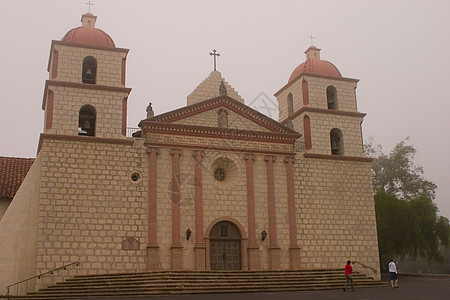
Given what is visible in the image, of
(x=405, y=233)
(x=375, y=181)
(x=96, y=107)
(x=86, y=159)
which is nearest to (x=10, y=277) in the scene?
(x=86, y=159)

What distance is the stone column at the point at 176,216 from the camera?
2358cm

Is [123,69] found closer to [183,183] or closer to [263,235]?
[183,183]

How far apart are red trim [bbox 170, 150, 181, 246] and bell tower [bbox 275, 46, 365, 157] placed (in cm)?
731

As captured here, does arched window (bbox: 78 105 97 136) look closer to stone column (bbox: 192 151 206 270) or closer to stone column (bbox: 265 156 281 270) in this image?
stone column (bbox: 192 151 206 270)

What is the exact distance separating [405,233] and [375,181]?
12.6m

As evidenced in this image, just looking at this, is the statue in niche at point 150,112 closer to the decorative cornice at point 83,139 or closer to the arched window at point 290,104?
the decorative cornice at point 83,139

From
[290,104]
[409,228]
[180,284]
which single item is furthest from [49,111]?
[409,228]

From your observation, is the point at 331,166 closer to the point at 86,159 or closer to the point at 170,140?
the point at 170,140

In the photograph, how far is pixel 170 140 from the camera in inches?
995

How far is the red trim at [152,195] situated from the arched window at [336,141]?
10710mm

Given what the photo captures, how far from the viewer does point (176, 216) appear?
24188mm

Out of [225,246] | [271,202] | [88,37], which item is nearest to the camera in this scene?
[225,246]

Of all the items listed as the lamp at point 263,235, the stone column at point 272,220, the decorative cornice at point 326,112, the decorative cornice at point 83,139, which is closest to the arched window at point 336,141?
the decorative cornice at point 326,112

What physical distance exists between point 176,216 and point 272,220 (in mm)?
5026
